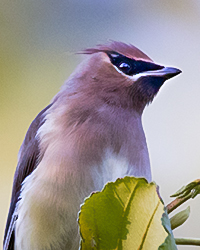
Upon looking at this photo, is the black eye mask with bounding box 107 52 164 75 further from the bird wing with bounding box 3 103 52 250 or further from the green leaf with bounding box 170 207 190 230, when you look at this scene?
the green leaf with bounding box 170 207 190 230

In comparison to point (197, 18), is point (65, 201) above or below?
below

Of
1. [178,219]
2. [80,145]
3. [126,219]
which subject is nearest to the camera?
[126,219]

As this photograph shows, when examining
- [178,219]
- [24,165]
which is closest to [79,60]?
[24,165]

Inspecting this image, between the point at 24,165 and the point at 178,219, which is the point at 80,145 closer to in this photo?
the point at 24,165

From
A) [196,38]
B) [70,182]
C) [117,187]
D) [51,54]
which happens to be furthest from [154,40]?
[117,187]

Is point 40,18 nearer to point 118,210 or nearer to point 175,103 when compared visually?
point 175,103
